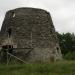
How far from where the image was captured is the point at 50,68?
15.7 metres

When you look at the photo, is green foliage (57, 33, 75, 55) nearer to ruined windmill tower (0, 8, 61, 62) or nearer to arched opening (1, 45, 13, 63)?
ruined windmill tower (0, 8, 61, 62)

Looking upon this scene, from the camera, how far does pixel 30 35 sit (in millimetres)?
24609

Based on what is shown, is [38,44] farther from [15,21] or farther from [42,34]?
[15,21]

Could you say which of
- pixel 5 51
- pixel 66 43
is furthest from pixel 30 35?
pixel 66 43

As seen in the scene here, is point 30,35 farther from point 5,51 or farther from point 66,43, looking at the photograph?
point 66,43

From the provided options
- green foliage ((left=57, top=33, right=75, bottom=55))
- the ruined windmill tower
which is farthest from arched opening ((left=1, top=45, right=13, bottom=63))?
green foliage ((left=57, top=33, right=75, bottom=55))

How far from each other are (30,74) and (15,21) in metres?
12.0

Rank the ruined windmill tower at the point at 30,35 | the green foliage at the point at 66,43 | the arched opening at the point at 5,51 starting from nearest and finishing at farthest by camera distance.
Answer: the arched opening at the point at 5,51, the ruined windmill tower at the point at 30,35, the green foliage at the point at 66,43

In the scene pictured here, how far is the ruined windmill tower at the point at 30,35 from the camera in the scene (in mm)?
24109

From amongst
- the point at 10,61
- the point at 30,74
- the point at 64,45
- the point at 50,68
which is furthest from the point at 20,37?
the point at 64,45

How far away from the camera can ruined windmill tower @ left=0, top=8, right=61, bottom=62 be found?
2411 cm

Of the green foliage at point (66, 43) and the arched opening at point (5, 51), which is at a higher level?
the green foliage at point (66, 43)

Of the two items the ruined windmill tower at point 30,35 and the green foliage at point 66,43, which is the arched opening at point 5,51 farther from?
the green foliage at point 66,43

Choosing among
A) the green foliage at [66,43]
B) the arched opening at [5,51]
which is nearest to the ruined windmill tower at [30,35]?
the arched opening at [5,51]
